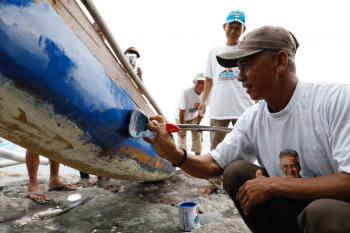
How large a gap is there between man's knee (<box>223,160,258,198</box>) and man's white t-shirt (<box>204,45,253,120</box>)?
5.31 feet

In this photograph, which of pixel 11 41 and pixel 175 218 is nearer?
pixel 11 41

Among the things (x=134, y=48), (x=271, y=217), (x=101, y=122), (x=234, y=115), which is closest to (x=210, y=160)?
(x=271, y=217)

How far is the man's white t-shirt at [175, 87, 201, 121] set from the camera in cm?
498

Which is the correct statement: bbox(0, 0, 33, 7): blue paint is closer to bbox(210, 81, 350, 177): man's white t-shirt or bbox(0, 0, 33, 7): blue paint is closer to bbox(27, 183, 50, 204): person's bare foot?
bbox(210, 81, 350, 177): man's white t-shirt

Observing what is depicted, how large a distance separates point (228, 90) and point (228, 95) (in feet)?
0.16

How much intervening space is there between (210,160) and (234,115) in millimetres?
1535

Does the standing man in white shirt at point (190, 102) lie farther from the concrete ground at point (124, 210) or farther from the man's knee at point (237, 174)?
the man's knee at point (237, 174)

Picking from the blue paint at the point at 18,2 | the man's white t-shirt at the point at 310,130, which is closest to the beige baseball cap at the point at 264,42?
the man's white t-shirt at the point at 310,130

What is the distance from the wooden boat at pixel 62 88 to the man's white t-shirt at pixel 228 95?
58.2 inches

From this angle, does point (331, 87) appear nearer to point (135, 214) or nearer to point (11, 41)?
point (11, 41)

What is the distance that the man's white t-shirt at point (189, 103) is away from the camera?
16.3ft

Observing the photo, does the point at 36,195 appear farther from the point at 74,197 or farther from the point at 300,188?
the point at 300,188

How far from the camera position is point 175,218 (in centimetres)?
243

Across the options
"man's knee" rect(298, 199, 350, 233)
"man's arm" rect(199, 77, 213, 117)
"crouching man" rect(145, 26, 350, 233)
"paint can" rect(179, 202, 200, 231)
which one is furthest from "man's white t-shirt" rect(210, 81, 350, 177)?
"man's arm" rect(199, 77, 213, 117)
